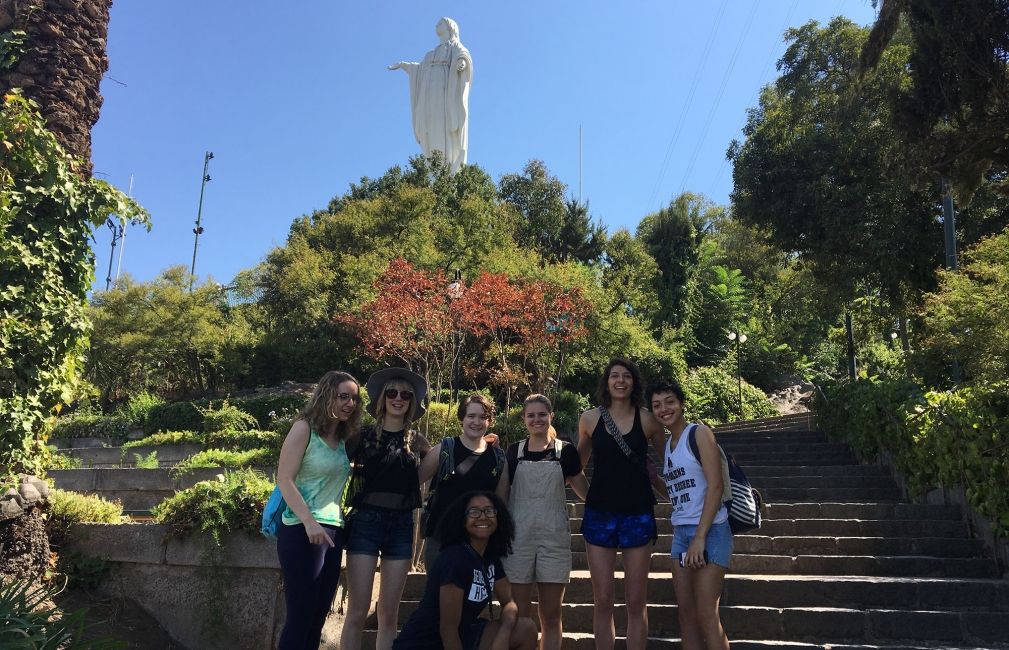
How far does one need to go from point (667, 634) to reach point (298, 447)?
2.96m

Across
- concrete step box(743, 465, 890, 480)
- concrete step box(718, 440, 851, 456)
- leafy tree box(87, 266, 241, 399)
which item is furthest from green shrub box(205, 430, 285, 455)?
concrete step box(743, 465, 890, 480)

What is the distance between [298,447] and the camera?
3.53 meters

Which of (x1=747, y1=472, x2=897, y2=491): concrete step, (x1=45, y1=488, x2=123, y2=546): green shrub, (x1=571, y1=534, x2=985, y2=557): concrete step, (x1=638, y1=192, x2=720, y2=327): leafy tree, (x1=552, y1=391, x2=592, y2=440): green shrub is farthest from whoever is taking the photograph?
(x1=638, y1=192, x2=720, y2=327): leafy tree

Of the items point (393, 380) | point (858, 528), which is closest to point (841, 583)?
point (858, 528)

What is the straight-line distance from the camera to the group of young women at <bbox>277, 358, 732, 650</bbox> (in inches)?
137

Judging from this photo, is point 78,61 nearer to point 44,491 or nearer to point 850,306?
point 44,491

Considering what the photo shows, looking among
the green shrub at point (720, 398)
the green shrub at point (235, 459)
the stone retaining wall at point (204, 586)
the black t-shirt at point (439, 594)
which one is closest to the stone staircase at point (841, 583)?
the stone retaining wall at point (204, 586)

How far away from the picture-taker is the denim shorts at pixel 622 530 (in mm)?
3836

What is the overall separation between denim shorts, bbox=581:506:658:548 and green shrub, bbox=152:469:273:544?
2436mm

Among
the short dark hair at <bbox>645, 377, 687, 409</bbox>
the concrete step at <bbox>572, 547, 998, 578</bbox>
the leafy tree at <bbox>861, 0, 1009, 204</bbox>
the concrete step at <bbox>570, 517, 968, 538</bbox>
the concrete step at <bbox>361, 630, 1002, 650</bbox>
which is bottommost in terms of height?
the concrete step at <bbox>361, 630, 1002, 650</bbox>

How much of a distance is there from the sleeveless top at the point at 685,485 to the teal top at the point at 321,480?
67.9 inches

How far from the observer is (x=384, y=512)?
3797 millimetres

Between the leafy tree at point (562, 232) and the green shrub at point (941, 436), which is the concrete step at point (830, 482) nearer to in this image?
the green shrub at point (941, 436)

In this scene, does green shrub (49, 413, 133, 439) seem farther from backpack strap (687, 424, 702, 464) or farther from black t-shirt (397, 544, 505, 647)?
backpack strap (687, 424, 702, 464)
